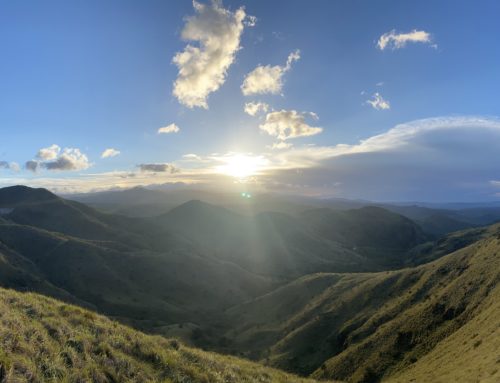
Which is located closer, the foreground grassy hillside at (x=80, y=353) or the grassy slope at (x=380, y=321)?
the foreground grassy hillside at (x=80, y=353)

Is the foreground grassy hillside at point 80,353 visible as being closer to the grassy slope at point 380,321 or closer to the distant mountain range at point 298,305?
the distant mountain range at point 298,305

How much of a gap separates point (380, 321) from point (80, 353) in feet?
176

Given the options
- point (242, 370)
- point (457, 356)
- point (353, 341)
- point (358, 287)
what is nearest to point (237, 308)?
point (358, 287)

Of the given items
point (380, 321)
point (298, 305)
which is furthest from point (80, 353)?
point (298, 305)

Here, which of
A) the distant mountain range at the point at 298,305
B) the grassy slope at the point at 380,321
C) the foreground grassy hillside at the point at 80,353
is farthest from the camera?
the grassy slope at the point at 380,321

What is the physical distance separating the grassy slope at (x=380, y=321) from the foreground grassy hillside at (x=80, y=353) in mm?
19551

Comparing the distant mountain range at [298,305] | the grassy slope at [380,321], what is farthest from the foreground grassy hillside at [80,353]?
the grassy slope at [380,321]

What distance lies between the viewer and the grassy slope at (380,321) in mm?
41969

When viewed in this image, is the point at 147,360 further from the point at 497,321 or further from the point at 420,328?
the point at 420,328

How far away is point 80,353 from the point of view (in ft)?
44.6

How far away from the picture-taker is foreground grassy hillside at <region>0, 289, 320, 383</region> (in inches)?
445

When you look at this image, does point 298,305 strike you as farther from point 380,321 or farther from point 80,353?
point 80,353

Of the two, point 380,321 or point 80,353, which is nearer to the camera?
point 80,353

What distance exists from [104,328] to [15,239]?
539ft
